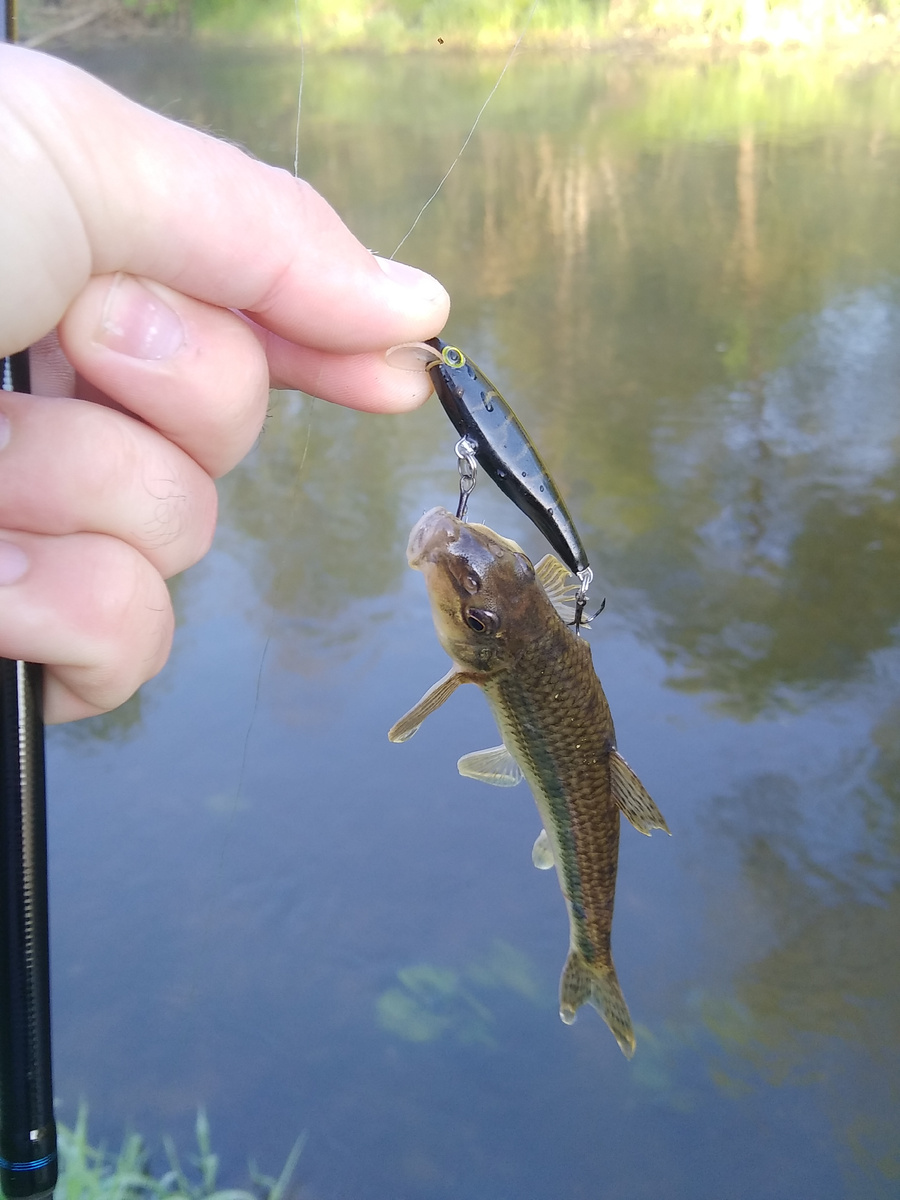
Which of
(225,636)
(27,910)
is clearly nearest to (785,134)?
(225,636)

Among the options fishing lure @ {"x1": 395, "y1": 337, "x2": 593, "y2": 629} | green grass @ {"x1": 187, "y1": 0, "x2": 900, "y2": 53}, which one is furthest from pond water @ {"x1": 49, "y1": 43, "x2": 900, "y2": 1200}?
green grass @ {"x1": 187, "y1": 0, "x2": 900, "y2": 53}

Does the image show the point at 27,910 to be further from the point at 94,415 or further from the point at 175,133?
the point at 175,133

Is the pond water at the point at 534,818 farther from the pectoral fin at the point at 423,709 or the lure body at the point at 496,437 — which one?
the lure body at the point at 496,437

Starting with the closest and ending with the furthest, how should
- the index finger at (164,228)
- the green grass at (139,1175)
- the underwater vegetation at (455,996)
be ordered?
the index finger at (164,228), the green grass at (139,1175), the underwater vegetation at (455,996)

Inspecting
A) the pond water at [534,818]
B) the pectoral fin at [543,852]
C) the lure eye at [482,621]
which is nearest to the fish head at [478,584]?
the lure eye at [482,621]

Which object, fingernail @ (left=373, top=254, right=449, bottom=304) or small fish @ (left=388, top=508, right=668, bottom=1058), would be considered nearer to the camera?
fingernail @ (left=373, top=254, right=449, bottom=304)

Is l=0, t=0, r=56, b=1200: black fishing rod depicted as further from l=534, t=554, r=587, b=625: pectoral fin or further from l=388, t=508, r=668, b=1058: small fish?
l=534, t=554, r=587, b=625: pectoral fin
